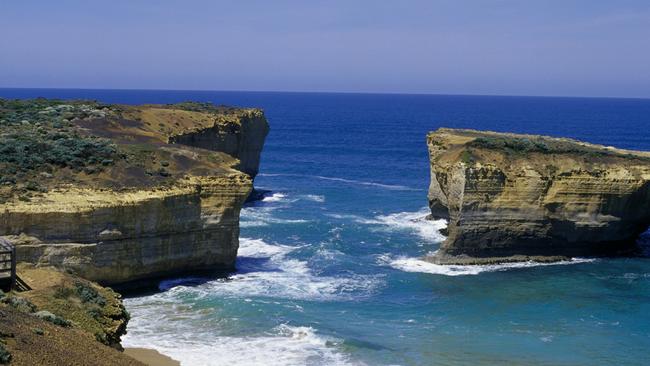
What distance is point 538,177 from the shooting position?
154ft

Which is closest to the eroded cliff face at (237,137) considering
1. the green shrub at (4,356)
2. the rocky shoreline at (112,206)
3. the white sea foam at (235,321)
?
the rocky shoreline at (112,206)

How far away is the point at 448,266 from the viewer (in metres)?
45.7

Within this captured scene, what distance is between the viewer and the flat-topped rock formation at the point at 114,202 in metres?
35.2

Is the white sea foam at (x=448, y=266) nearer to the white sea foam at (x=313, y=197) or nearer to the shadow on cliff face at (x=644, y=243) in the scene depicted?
the shadow on cliff face at (x=644, y=243)

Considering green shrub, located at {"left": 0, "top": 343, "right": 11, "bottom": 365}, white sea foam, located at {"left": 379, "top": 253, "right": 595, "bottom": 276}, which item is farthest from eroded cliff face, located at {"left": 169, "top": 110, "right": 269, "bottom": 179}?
green shrub, located at {"left": 0, "top": 343, "right": 11, "bottom": 365}

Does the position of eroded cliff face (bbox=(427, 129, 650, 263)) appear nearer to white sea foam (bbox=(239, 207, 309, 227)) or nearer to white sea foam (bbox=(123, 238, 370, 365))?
white sea foam (bbox=(123, 238, 370, 365))

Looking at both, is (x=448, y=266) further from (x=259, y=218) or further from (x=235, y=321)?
(x=259, y=218)

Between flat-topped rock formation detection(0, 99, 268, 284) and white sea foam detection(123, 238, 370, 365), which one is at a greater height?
flat-topped rock formation detection(0, 99, 268, 284)

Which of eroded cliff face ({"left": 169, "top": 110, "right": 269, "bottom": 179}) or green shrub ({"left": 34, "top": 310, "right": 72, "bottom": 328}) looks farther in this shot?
eroded cliff face ({"left": 169, "top": 110, "right": 269, "bottom": 179})

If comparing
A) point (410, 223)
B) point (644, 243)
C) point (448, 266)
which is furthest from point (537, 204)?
point (410, 223)

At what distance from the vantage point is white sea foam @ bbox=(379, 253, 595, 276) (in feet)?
146

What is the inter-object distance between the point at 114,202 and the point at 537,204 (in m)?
23.5

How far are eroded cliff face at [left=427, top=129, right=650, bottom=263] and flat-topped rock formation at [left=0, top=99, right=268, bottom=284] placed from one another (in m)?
12.8

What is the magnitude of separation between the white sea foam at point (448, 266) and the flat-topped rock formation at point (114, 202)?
9.68 meters
